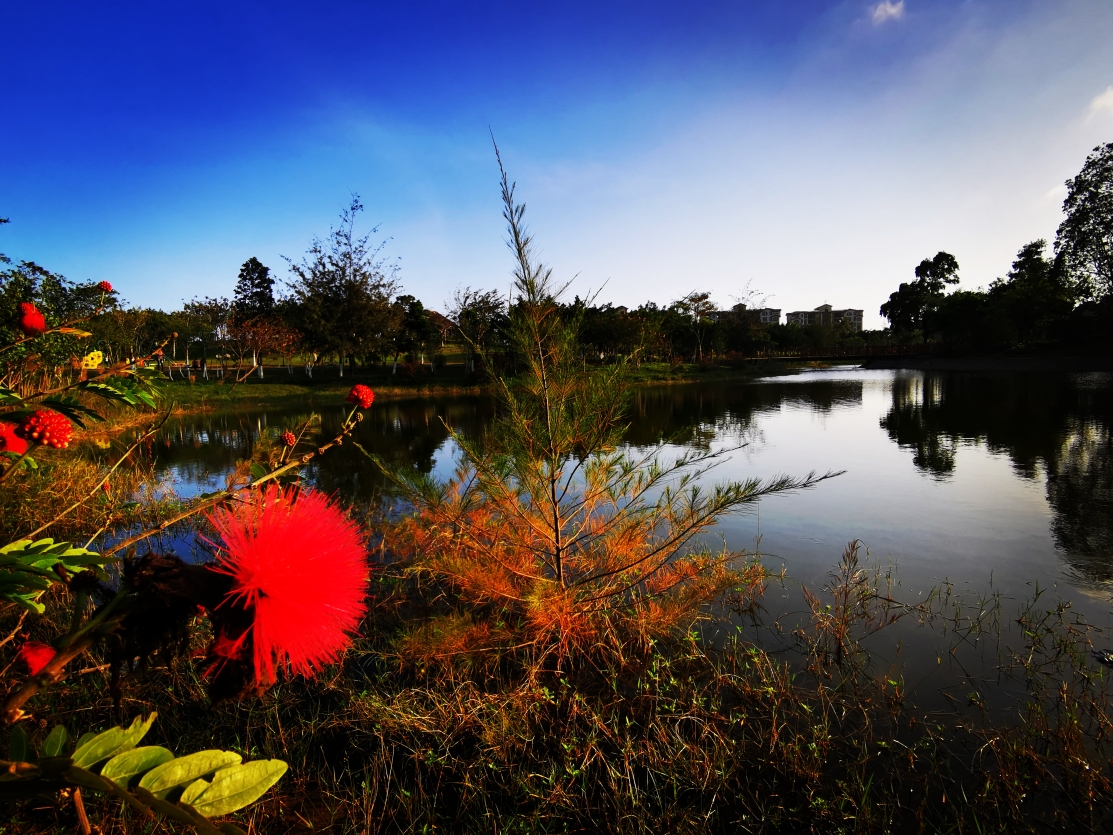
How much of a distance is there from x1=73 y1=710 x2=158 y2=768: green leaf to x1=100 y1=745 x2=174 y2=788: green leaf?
0.02 metres

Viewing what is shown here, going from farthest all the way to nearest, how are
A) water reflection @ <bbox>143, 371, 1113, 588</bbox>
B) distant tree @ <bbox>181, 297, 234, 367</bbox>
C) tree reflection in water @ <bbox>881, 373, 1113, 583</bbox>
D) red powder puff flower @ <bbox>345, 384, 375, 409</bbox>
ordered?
distant tree @ <bbox>181, 297, 234, 367</bbox>
tree reflection in water @ <bbox>881, 373, 1113, 583</bbox>
water reflection @ <bbox>143, 371, 1113, 588</bbox>
red powder puff flower @ <bbox>345, 384, 375, 409</bbox>

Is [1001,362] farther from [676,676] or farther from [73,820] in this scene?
[73,820]

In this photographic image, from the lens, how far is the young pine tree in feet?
11.6

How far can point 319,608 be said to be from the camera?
80 cm

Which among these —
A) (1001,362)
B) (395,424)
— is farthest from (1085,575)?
(1001,362)

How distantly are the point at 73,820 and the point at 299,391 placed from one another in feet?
96.8

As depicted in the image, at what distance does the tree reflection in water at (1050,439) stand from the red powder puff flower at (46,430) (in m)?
7.63

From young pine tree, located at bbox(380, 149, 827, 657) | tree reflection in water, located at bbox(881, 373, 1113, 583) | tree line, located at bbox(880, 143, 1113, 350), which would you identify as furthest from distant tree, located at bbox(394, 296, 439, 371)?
tree line, located at bbox(880, 143, 1113, 350)

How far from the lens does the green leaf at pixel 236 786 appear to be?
0.64 m

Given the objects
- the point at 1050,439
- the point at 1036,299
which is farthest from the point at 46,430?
the point at 1036,299

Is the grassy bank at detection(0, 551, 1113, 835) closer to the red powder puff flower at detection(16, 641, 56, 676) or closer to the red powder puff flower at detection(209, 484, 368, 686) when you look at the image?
the red powder puff flower at detection(16, 641, 56, 676)

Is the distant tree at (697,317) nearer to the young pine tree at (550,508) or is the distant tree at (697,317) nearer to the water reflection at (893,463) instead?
the water reflection at (893,463)

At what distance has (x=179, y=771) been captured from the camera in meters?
0.67

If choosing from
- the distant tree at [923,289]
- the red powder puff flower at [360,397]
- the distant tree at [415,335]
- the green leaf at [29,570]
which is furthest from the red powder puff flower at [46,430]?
the distant tree at [923,289]
